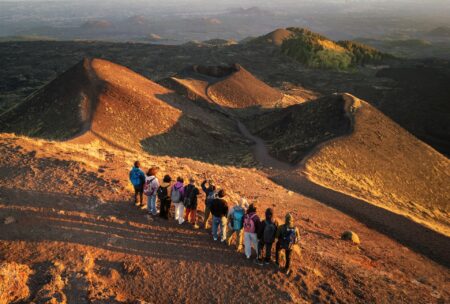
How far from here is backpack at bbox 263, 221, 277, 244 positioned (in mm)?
10109

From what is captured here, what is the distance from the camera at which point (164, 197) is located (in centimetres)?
1177

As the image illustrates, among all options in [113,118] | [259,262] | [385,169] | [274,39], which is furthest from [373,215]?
[274,39]

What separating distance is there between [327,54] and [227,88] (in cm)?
4493

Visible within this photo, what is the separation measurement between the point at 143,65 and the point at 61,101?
1980 inches

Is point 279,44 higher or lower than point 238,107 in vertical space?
higher

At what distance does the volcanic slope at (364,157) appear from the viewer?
915 inches

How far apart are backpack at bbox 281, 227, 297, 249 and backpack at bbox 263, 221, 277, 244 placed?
281 millimetres

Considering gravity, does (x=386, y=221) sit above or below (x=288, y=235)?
below

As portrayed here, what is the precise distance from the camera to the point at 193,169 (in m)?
20.4

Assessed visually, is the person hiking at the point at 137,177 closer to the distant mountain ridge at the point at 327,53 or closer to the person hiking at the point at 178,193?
the person hiking at the point at 178,193

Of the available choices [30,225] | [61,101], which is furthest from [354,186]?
[61,101]

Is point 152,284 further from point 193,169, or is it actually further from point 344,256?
point 193,169

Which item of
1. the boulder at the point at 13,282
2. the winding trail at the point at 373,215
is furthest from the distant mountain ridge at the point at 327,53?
the boulder at the point at 13,282

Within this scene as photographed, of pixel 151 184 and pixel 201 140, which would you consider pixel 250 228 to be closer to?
pixel 151 184
